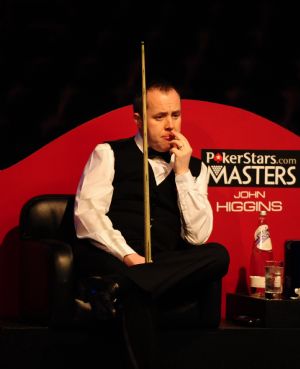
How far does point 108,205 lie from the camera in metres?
3.86

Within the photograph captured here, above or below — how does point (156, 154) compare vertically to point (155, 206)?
above

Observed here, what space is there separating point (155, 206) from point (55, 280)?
69cm

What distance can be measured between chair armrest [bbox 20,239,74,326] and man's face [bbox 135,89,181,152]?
70cm

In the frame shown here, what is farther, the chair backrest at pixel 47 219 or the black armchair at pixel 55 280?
the chair backrest at pixel 47 219

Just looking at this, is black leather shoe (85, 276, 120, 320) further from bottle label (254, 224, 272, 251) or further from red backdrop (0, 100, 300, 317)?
bottle label (254, 224, 272, 251)

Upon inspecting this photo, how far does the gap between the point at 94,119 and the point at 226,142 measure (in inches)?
29.4

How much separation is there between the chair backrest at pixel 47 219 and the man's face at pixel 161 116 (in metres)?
0.57

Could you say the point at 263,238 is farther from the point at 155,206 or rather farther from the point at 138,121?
the point at 138,121

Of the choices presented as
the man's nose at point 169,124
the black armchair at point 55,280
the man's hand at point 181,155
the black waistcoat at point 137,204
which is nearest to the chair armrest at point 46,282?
the black armchair at point 55,280

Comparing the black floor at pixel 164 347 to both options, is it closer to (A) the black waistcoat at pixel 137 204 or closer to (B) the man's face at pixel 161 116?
(A) the black waistcoat at pixel 137 204

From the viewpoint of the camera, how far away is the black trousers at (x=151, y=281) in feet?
10.9

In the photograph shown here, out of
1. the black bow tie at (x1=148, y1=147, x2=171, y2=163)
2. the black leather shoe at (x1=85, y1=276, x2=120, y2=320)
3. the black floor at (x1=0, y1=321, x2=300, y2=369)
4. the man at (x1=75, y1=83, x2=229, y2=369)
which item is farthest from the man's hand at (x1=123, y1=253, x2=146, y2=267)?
the black bow tie at (x1=148, y1=147, x2=171, y2=163)

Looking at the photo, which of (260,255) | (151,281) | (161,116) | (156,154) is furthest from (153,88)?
(260,255)

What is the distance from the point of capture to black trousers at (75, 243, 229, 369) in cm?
331
